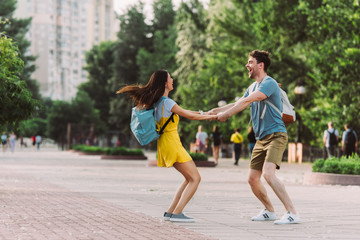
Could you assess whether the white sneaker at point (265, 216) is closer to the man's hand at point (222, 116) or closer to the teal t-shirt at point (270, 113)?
the teal t-shirt at point (270, 113)

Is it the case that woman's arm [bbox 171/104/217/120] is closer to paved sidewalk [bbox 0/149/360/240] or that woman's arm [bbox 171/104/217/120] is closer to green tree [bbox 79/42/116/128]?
paved sidewalk [bbox 0/149/360/240]

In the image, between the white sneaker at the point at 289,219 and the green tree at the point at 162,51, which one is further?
the green tree at the point at 162,51

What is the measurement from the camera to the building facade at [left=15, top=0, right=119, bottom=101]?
156 metres

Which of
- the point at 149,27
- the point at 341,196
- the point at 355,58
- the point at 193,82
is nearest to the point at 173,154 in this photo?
the point at 341,196

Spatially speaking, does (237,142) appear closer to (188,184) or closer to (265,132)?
(265,132)

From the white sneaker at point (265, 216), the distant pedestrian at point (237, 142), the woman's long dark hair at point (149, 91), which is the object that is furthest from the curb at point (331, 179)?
the distant pedestrian at point (237, 142)

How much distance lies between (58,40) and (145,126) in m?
159

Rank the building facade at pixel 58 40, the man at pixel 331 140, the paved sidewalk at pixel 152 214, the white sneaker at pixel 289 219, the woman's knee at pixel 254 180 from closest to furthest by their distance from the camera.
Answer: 1. the paved sidewalk at pixel 152 214
2. the white sneaker at pixel 289 219
3. the woman's knee at pixel 254 180
4. the man at pixel 331 140
5. the building facade at pixel 58 40

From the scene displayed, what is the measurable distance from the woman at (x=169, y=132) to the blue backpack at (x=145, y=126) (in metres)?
0.07

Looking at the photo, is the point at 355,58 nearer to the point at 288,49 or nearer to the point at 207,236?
the point at 288,49

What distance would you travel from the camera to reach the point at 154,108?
7.95m

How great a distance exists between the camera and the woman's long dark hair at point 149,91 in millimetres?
7913

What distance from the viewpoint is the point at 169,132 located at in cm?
791

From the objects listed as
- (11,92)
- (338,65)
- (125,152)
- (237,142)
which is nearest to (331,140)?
(338,65)
